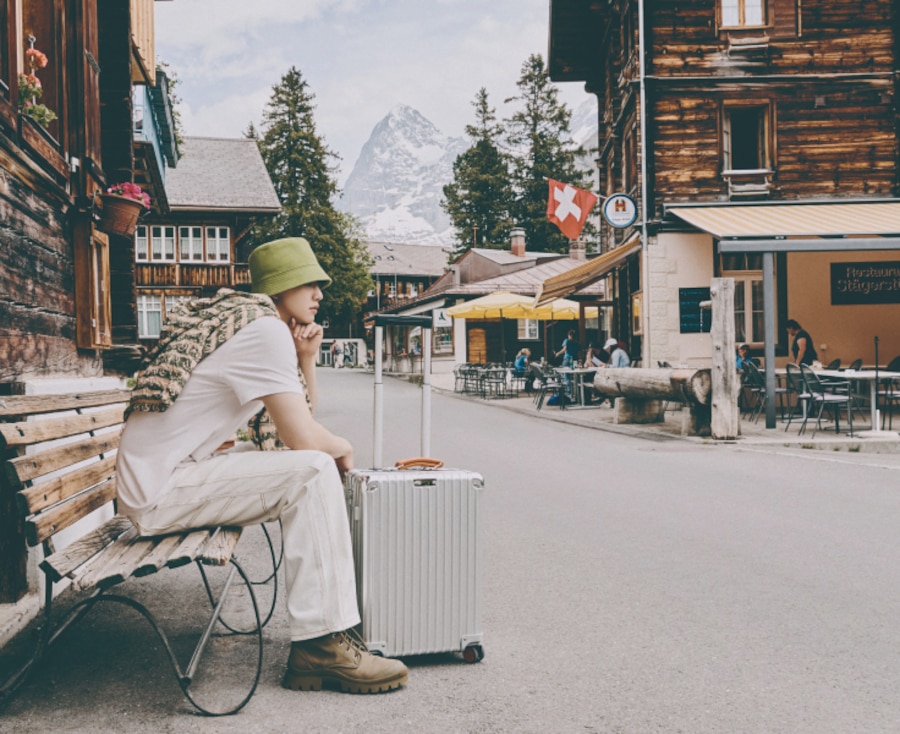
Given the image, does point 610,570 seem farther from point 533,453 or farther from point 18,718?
point 533,453

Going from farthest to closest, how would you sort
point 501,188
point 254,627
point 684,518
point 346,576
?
1. point 501,188
2. point 684,518
3. point 254,627
4. point 346,576

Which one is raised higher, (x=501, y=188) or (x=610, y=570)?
(x=501, y=188)

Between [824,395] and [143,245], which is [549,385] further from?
[143,245]

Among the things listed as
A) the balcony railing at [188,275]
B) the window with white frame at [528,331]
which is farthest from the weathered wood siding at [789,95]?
the balcony railing at [188,275]

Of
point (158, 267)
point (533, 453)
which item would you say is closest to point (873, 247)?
point (533, 453)

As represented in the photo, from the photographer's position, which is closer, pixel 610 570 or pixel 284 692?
pixel 284 692

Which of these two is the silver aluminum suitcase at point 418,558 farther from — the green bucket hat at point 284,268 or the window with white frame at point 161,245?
the window with white frame at point 161,245

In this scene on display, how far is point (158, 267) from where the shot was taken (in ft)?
136

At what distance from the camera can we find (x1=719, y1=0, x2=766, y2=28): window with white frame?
66.7 ft

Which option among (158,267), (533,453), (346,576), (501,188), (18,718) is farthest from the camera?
(501,188)

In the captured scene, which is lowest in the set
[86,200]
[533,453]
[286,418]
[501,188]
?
[533,453]

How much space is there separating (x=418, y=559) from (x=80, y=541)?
1.26m

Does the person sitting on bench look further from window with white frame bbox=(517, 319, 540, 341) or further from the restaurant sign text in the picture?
window with white frame bbox=(517, 319, 540, 341)

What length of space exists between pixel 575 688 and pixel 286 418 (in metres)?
1.41
